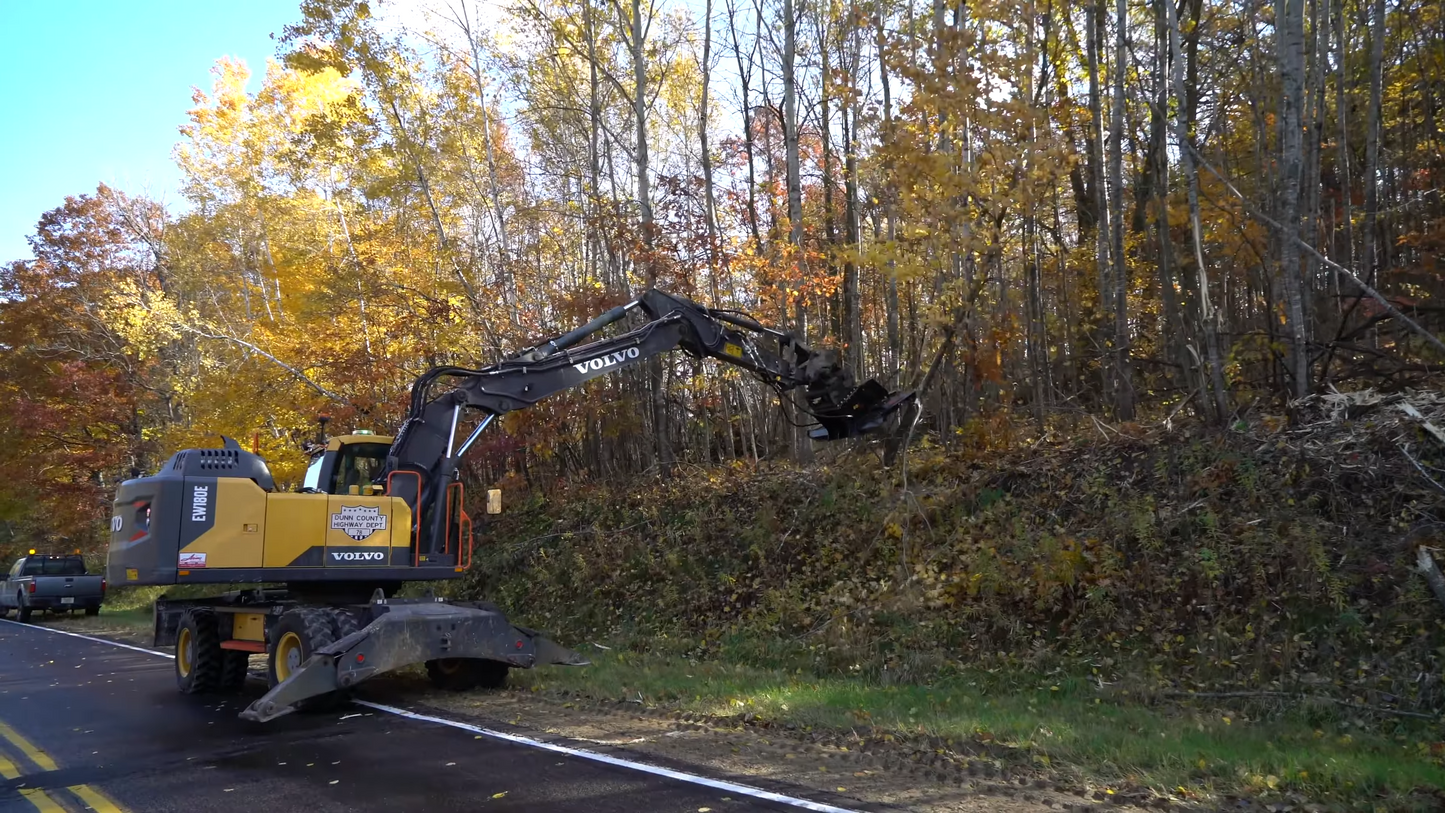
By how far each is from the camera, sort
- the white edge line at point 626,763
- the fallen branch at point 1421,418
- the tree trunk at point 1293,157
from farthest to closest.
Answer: the tree trunk at point 1293,157
the fallen branch at point 1421,418
the white edge line at point 626,763

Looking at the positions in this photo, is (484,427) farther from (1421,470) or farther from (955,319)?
(1421,470)

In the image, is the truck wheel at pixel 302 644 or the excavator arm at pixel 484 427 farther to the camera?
the truck wheel at pixel 302 644

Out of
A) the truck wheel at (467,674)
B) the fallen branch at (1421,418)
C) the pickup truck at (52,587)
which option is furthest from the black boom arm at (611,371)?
the pickup truck at (52,587)

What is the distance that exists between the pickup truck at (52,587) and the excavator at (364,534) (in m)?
16.2

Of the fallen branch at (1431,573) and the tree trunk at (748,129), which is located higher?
the tree trunk at (748,129)

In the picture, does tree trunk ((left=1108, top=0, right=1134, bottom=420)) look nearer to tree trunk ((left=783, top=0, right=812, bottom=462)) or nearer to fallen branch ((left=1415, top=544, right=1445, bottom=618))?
tree trunk ((left=783, top=0, right=812, bottom=462))

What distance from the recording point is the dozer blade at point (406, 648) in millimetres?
9578

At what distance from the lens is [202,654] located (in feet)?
41.0

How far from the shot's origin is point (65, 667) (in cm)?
1542

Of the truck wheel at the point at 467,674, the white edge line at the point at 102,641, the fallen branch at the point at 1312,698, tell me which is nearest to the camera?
the fallen branch at the point at 1312,698

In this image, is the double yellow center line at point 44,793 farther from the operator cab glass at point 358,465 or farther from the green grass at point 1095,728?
the green grass at point 1095,728

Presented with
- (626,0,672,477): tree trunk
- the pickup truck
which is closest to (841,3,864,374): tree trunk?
(626,0,672,477): tree trunk

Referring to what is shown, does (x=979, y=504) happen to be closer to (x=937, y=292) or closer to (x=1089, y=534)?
(x=1089, y=534)

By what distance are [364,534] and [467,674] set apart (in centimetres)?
206
